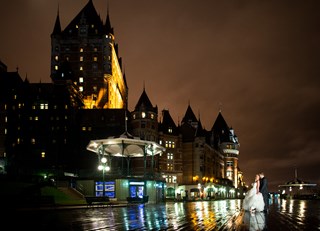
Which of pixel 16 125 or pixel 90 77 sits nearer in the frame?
pixel 16 125

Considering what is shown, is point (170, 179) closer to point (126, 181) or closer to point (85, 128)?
point (85, 128)

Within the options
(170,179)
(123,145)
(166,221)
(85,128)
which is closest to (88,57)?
(85,128)

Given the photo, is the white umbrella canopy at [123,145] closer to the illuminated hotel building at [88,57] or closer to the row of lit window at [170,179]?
the row of lit window at [170,179]

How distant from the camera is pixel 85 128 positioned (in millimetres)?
119875

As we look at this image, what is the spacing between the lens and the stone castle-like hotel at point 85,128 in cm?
10256

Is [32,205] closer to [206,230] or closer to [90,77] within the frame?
[206,230]

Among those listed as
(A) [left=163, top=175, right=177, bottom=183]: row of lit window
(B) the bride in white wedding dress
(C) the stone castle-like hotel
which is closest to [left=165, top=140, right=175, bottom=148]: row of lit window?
(C) the stone castle-like hotel

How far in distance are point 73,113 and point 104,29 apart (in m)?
47.3

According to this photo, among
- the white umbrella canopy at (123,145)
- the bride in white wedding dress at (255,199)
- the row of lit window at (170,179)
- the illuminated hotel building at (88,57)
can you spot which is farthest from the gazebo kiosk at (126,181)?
the illuminated hotel building at (88,57)

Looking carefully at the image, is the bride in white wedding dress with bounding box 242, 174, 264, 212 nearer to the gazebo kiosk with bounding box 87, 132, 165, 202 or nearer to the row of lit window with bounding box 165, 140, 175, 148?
the gazebo kiosk with bounding box 87, 132, 165, 202

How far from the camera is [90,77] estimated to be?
5846 inches

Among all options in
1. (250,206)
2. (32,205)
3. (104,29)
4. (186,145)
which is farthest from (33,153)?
(250,206)

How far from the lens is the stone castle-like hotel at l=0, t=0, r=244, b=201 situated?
10256 cm

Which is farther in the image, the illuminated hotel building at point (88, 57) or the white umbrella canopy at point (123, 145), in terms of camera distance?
the illuminated hotel building at point (88, 57)
